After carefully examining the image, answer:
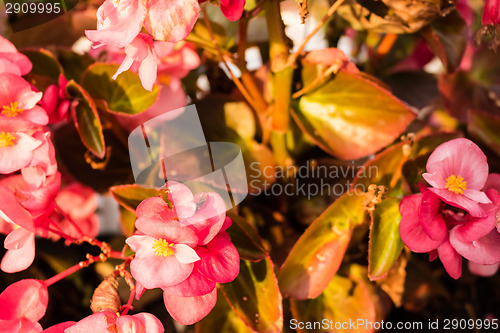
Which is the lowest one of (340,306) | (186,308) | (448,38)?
(340,306)

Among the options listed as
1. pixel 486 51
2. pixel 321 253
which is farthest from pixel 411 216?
pixel 486 51

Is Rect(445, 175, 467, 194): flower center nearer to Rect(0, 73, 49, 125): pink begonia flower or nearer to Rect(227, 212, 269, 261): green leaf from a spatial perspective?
Rect(227, 212, 269, 261): green leaf

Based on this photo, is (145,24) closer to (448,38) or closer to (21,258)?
(21,258)

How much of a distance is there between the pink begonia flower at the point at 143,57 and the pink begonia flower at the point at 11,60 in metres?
0.11

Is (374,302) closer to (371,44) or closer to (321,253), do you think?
(321,253)

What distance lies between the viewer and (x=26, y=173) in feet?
1.20

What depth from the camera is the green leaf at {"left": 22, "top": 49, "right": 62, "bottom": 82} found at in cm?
44

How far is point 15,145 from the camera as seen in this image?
0.35 meters

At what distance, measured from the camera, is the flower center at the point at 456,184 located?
318 mm

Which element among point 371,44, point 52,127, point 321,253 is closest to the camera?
point 321,253

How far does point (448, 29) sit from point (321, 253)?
248 mm

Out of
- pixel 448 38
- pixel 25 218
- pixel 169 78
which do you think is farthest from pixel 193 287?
pixel 448 38

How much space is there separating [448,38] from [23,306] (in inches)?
16.8

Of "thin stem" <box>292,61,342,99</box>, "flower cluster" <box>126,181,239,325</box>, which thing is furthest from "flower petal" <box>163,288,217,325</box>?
"thin stem" <box>292,61,342,99</box>
